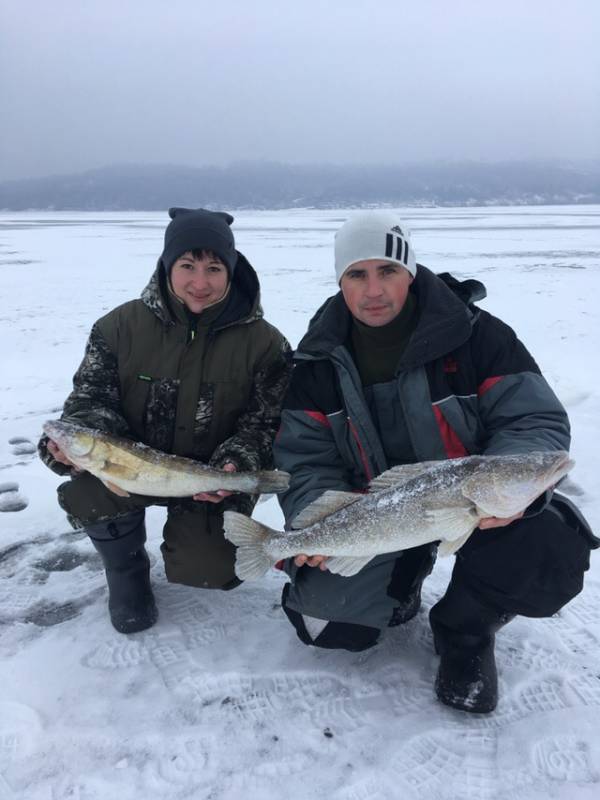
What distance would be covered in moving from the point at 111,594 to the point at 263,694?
1.00m

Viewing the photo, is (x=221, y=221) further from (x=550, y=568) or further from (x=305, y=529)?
(x=550, y=568)

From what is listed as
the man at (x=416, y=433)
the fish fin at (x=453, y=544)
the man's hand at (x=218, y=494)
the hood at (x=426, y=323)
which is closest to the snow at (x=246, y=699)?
the man at (x=416, y=433)

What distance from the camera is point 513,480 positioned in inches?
90.3

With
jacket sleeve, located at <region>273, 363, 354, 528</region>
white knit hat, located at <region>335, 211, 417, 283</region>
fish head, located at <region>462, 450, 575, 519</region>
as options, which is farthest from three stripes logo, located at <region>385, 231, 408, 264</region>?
fish head, located at <region>462, 450, 575, 519</region>

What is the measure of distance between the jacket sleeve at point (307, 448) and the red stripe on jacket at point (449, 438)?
53 cm

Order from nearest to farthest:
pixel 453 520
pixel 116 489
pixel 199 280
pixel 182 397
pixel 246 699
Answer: pixel 453 520 < pixel 246 699 < pixel 116 489 < pixel 199 280 < pixel 182 397

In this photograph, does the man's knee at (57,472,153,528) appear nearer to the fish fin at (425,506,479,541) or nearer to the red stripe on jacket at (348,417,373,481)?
the red stripe on jacket at (348,417,373,481)

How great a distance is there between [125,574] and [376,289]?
77.5 inches

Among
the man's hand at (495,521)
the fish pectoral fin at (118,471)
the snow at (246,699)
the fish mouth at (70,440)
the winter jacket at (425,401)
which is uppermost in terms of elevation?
the winter jacket at (425,401)

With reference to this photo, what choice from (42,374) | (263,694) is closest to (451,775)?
(263,694)

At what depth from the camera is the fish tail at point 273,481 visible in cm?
293

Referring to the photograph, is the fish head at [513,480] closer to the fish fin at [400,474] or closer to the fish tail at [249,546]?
the fish fin at [400,474]

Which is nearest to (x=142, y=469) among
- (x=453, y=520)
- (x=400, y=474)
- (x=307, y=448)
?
(x=307, y=448)

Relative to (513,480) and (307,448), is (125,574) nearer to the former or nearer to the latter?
(307,448)
